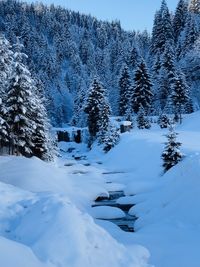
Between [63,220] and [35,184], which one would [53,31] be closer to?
[35,184]

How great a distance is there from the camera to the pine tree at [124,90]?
74.9 meters

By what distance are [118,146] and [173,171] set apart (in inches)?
896

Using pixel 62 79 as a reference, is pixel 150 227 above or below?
below

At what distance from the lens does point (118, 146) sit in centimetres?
4959

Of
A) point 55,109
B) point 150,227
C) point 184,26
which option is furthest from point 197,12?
point 150,227

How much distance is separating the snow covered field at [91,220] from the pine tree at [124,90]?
4234cm

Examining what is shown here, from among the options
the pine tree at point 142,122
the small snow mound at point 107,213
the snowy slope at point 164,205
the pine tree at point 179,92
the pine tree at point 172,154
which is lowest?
the small snow mound at point 107,213

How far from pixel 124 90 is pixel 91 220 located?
6448 cm

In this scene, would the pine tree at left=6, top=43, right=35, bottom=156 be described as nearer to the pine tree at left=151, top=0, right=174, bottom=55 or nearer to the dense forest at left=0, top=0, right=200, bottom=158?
the dense forest at left=0, top=0, right=200, bottom=158

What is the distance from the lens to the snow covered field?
10.7 m

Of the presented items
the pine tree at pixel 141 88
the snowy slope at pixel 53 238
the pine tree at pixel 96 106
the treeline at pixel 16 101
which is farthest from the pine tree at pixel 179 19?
the snowy slope at pixel 53 238

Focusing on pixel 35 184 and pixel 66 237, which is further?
pixel 35 184

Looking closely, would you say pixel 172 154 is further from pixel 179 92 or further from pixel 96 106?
pixel 179 92

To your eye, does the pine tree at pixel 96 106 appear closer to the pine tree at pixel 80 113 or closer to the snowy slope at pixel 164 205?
the snowy slope at pixel 164 205
